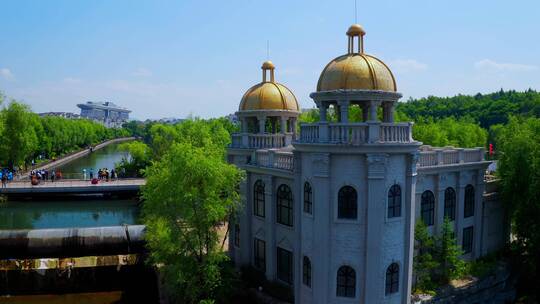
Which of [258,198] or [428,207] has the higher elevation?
[258,198]

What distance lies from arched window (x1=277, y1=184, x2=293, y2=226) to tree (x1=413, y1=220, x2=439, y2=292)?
6.72 metres

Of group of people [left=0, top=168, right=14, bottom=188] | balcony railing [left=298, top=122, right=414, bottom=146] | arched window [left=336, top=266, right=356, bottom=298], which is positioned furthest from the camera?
group of people [left=0, top=168, right=14, bottom=188]

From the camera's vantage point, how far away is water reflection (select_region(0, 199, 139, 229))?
42375mm

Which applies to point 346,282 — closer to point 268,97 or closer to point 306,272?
point 306,272

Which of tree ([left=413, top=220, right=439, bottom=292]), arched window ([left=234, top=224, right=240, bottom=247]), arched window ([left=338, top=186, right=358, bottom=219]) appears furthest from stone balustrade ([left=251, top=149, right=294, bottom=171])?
tree ([left=413, top=220, right=439, bottom=292])

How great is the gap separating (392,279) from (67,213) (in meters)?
38.7

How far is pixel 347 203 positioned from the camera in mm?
18625

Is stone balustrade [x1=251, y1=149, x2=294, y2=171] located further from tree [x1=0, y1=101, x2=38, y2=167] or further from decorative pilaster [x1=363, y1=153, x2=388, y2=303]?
tree [x1=0, y1=101, x2=38, y2=167]

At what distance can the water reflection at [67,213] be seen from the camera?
42375 mm

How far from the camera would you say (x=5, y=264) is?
95.7ft

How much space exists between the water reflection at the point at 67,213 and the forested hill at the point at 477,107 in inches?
2452

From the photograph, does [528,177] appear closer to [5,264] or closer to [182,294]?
[182,294]

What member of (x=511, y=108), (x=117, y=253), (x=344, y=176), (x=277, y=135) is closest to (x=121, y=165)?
(x=117, y=253)

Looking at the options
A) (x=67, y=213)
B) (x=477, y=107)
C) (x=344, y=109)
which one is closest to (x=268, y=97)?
(x=344, y=109)
